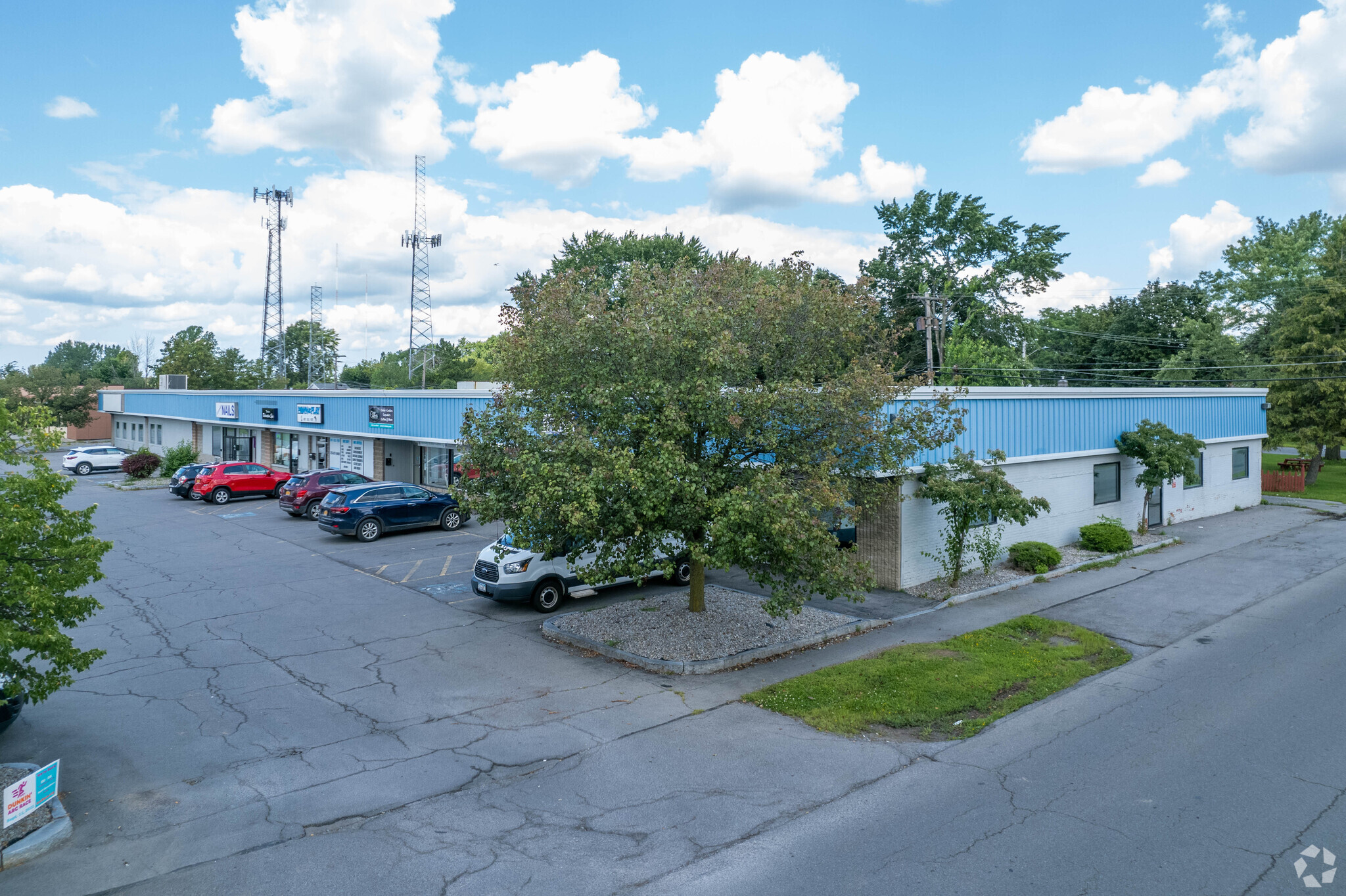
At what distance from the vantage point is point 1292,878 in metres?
6.48

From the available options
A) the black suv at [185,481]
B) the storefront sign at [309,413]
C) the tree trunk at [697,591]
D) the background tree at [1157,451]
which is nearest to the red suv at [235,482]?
the black suv at [185,481]

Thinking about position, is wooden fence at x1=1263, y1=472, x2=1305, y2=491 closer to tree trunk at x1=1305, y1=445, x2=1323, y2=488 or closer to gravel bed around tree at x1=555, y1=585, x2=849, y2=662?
tree trunk at x1=1305, y1=445, x2=1323, y2=488

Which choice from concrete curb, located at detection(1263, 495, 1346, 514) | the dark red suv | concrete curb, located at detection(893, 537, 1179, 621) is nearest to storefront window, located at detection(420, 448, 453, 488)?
the dark red suv

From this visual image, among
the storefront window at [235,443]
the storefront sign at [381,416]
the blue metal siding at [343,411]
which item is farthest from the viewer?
the storefront window at [235,443]

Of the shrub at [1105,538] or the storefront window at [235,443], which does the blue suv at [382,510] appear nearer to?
the shrub at [1105,538]

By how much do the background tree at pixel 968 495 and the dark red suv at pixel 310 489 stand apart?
67.9 ft

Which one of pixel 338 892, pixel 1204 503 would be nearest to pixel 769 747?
pixel 338 892

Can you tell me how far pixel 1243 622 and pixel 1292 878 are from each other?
967 cm

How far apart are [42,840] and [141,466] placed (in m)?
41.0

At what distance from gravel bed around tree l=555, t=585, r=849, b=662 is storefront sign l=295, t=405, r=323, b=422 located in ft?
80.0

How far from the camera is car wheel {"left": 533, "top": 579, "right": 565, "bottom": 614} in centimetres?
1605

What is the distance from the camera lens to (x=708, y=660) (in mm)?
12461

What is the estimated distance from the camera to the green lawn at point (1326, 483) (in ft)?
105

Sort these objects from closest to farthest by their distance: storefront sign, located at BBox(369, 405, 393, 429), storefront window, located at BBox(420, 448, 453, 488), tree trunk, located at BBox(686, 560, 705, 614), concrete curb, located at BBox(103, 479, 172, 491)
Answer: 1. tree trunk, located at BBox(686, 560, 705, 614)
2. storefront sign, located at BBox(369, 405, 393, 429)
3. storefront window, located at BBox(420, 448, 453, 488)
4. concrete curb, located at BBox(103, 479, 172, 491)
